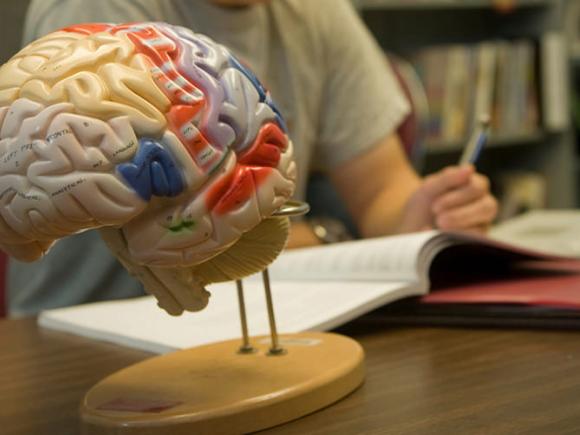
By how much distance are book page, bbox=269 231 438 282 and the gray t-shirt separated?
0.34m

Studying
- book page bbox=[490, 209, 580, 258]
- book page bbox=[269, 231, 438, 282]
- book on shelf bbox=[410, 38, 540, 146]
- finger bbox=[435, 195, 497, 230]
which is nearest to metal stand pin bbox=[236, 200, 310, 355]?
book page bbox=[269, 231, 438, 282]

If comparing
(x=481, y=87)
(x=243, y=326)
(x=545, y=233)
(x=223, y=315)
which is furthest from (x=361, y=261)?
(x=481, y=87)

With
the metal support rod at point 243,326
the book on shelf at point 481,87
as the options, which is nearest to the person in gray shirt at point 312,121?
the metal support rod at point 243,326

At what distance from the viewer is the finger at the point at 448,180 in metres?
1.28

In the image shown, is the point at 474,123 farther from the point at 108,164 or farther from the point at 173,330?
the point at 108,164

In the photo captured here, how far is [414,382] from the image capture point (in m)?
0.68

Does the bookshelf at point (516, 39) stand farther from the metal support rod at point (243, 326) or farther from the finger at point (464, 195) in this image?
the metal support rod at point (243, 326)

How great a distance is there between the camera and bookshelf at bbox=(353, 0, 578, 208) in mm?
3113

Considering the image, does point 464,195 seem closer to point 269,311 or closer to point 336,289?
point 336,289

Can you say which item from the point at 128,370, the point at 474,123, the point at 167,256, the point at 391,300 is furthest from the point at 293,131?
the point at 474,123

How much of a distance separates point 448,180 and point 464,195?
1.2 inches

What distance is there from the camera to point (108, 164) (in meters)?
0.52

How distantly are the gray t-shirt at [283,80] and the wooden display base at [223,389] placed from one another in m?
0.64

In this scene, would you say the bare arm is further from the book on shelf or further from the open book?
the book on shelf
